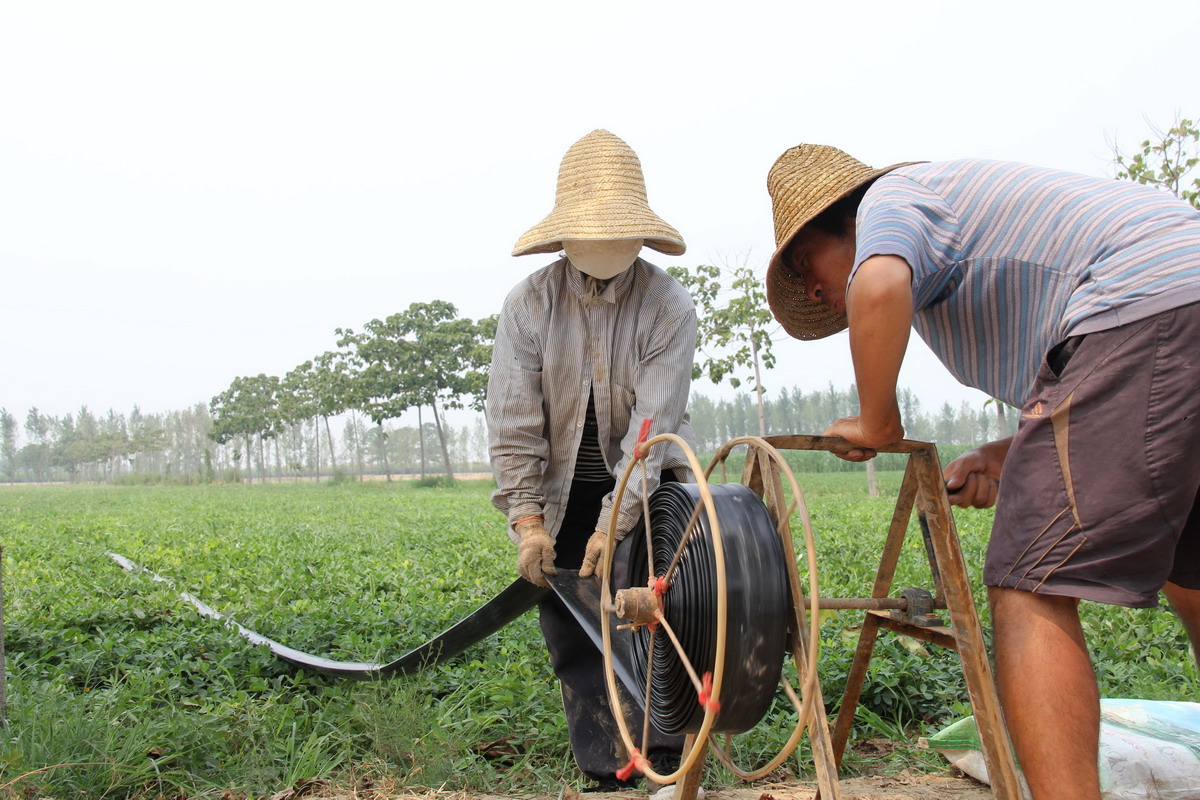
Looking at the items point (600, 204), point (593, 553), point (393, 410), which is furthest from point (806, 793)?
point (393, 410)

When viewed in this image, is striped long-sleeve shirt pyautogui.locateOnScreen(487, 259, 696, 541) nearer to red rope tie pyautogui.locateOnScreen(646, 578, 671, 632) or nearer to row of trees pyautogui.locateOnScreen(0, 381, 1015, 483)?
red rope tie pyautogui.locateOnScreen(646, 578, 671, 632)

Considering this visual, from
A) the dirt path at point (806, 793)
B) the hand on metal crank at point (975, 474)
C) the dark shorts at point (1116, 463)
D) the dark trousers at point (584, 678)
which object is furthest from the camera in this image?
the dark trousers at point (584, 678)

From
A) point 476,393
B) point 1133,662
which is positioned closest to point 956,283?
point 1133,662

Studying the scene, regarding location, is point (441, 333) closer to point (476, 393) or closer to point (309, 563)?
point (476, 393)

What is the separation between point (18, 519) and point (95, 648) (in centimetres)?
1014

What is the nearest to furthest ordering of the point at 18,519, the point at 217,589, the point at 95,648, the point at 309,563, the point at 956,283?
the point at 956,283 < the point at 95,648 < the point at 217,589 < the point at 309,563 < the point at 18,519

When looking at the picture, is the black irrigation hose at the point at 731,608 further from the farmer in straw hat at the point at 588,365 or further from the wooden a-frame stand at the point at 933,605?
the farmer in straw hat at the point at 588,365

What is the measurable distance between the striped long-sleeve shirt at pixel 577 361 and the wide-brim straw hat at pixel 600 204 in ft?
0.50

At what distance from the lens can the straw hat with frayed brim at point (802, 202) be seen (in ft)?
6.69

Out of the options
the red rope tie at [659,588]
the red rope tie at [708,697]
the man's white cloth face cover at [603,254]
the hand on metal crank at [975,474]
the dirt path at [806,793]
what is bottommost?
the dirt path at [806,793]

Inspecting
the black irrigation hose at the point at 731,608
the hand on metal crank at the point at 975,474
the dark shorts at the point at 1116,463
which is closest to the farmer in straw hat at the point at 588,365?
the black irrigation hose at the point at 731,608

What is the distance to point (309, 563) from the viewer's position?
23.0 feet

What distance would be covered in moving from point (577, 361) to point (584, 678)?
1.10 meters

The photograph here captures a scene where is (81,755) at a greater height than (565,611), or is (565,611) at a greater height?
(565,611)
